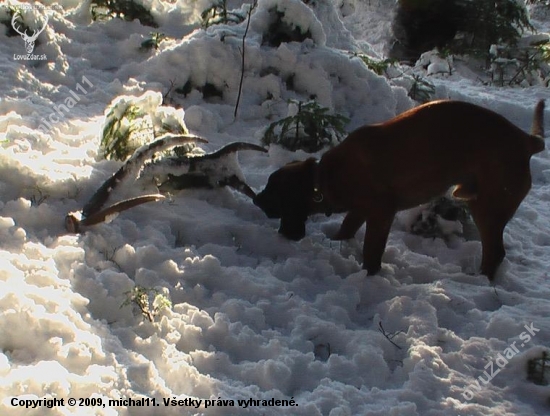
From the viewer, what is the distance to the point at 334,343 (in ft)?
9.62

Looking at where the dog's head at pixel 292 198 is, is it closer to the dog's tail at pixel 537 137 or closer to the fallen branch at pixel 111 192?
the fallen branch at pixel 111 192

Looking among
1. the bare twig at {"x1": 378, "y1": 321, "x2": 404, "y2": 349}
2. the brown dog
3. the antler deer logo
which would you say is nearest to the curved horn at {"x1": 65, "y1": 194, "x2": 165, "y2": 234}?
the brown dog

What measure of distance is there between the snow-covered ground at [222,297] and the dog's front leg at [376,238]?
0.11 m

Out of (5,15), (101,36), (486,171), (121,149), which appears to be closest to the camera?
(486,171)

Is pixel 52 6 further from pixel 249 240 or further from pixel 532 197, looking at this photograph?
pixel 532 197

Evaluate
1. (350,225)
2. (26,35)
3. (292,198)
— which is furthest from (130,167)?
(26,35)

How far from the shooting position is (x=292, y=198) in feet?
13.1

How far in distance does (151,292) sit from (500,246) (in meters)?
2.17

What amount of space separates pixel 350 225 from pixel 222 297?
1.28 m

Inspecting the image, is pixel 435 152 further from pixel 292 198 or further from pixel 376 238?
pixel 292 198

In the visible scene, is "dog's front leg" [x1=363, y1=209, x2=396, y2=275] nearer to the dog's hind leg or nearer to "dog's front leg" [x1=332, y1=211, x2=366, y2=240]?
"dog's front leg" [x1=332, y1=211, x2=366, y2=240]

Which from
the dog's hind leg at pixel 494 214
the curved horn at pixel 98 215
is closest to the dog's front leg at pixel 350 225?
the dog's hind leg at pixel 494 214

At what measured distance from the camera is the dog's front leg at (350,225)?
3980mm

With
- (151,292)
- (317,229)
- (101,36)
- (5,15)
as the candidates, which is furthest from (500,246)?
(5,15)
